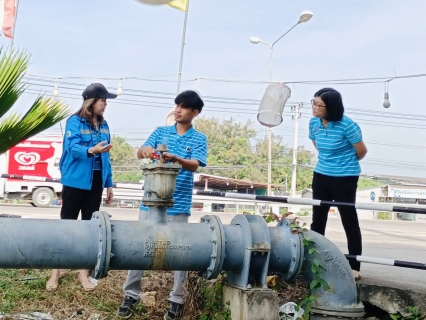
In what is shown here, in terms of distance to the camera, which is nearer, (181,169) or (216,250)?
(216,250)

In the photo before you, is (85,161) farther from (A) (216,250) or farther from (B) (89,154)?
(A) (216,250)

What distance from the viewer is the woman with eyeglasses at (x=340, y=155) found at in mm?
4121

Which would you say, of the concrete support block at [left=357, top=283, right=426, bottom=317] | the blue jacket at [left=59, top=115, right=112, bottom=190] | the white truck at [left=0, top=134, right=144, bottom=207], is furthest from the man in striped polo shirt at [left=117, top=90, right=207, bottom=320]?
the white truck at [left=0, top=134, right=144, bottom=207]

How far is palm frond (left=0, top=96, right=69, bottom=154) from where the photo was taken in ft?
12.5

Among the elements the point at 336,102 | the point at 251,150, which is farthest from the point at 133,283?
the point at 251,150

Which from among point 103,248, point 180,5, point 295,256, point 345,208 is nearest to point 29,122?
point 103,248

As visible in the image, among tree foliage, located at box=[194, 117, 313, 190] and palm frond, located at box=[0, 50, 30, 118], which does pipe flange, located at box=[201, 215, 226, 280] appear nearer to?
palm frond, located at box=[0, 50, 30, 118]

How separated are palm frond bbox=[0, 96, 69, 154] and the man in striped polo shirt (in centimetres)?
75

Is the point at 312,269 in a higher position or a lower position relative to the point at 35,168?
lower

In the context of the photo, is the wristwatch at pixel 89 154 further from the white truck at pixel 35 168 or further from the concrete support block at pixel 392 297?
the white truck at pixel 35 168

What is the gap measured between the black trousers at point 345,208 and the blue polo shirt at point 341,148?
0.06m

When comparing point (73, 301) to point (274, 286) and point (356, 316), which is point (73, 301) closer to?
point (274, 286)

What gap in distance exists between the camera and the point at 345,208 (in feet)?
13.4

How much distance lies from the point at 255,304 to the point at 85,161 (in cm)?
179
